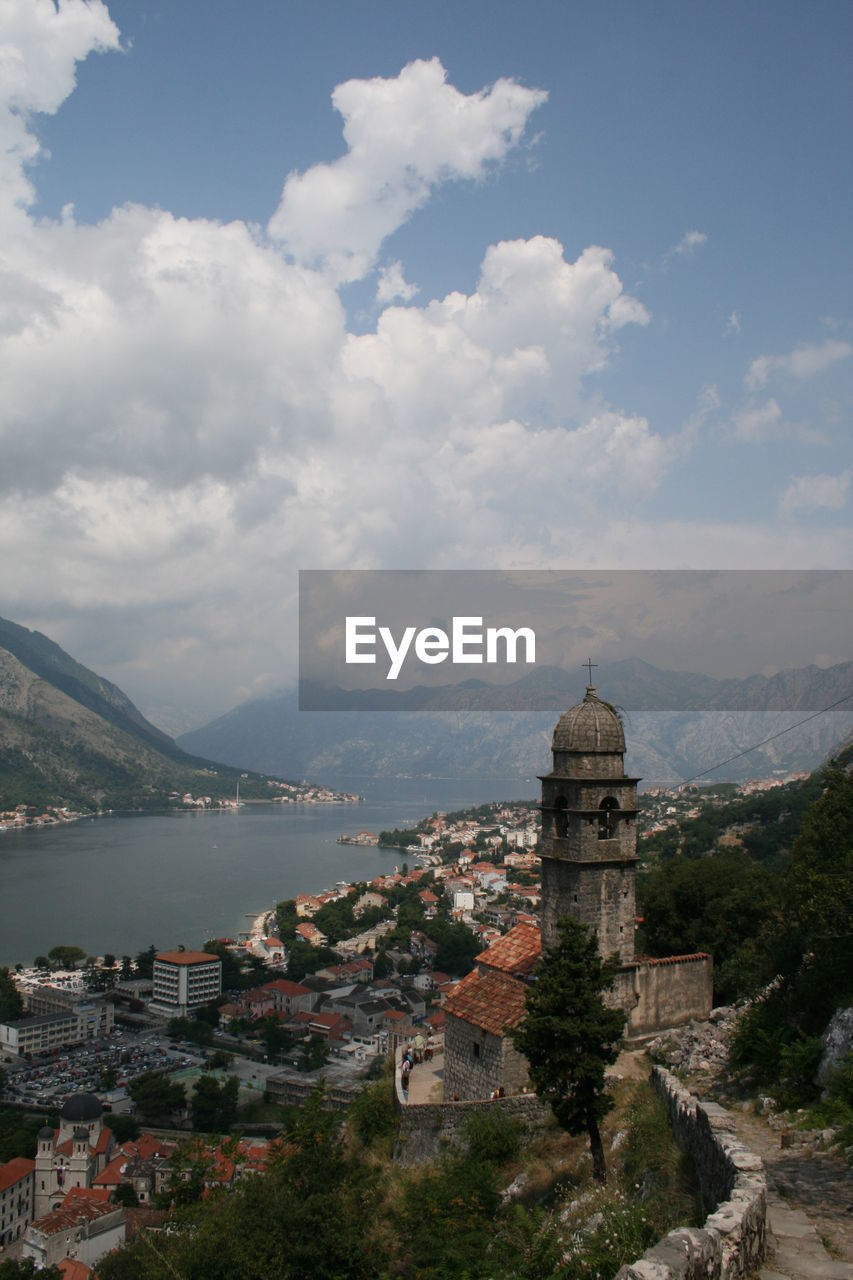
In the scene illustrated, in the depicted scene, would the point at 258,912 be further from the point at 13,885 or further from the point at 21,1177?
the point at 21,1177

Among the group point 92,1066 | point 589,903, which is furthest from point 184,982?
point 589,903

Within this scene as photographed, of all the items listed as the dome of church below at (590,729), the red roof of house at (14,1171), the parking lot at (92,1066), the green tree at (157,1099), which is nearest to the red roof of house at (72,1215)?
the red roof of house at (14,1171)

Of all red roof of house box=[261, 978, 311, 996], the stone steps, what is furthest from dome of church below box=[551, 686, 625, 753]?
red roof of house box=[261, 978, 311, 996]

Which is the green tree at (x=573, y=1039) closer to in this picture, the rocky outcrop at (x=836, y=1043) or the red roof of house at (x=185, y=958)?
the rocky outcrop at (x=836, y=1043)

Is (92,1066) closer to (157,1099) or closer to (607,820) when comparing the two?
(157,1099)

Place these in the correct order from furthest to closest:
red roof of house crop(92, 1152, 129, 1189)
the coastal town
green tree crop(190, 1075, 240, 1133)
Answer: green tree crop(190, 1075, 240, 1133) → red roof of house crop(92, 1152, 129, 1189) → the coastal town

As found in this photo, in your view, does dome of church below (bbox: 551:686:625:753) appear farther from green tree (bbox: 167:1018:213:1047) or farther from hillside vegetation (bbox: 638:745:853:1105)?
green tree (bbox: 167:1018:213:1047)
